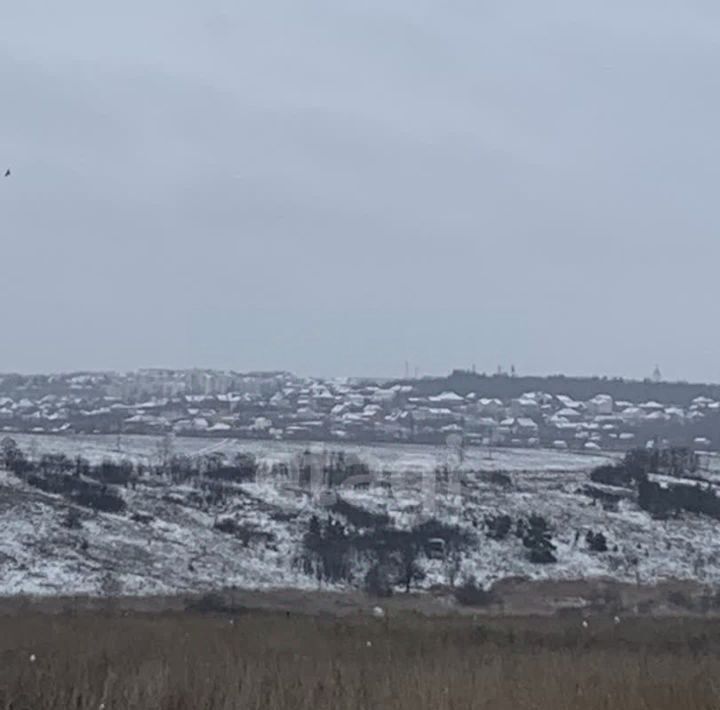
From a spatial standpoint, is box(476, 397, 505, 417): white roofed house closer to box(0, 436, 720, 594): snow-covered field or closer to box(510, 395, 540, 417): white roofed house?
box(510, 395, 540, 417): white roofed house

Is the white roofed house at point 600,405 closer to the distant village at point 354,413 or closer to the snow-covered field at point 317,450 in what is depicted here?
the distant village at point 354,413

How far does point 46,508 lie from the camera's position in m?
44.7

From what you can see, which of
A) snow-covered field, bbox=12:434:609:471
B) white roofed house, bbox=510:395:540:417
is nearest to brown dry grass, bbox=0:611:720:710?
snow-covered field, bbox=12:434:609:471

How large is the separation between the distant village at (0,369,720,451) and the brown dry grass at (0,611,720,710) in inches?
2641

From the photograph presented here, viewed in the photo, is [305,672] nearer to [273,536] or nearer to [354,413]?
[273,536]

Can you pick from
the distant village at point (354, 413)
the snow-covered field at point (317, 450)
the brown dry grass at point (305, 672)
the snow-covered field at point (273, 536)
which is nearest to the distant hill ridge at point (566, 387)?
the distant village at point (354, 413)

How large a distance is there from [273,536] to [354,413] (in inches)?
2739

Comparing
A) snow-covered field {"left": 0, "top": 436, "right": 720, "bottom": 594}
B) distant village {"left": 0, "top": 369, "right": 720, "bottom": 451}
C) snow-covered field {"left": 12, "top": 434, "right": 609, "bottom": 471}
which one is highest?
distant village {"left": 0, "top": 369, "right": 720, "bottom": 451}

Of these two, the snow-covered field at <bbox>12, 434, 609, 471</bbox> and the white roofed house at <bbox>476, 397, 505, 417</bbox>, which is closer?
the snow-covered field at <bbox>12, 434, 609, 471</bbox>

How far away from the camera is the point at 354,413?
115 meters

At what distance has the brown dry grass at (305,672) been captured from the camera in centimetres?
1107

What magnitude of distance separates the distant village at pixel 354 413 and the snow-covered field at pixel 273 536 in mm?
34226

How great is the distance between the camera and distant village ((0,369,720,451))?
98000mm

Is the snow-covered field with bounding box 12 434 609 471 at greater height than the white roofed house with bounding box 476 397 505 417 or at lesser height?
lesser
